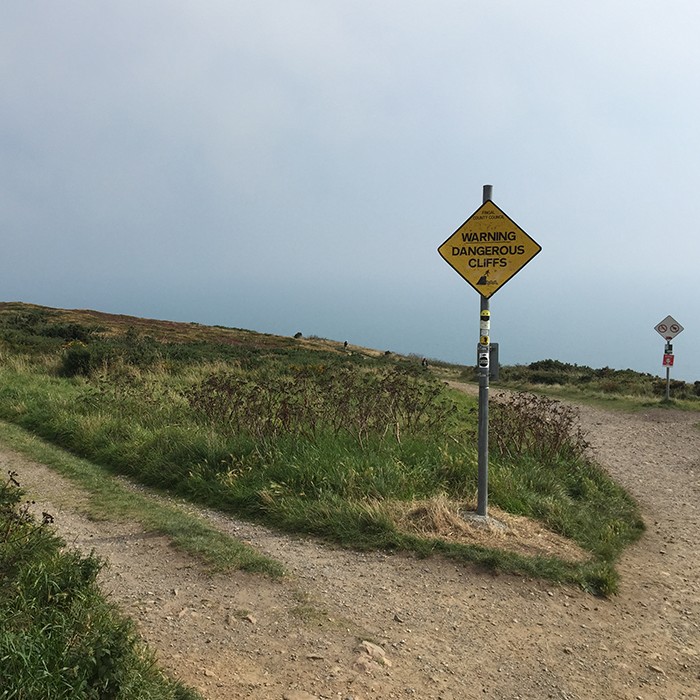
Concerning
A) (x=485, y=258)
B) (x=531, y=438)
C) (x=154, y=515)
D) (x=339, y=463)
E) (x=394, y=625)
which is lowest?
(x=394, y=625)

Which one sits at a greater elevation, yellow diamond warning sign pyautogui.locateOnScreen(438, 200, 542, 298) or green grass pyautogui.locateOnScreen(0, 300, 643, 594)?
yellow diamond warning sign pyautogui.locateOnScreen(438, 200, 542, 298)

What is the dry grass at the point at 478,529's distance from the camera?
601 cm

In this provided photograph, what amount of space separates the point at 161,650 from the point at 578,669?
256 cm

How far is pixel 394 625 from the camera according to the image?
175 inches

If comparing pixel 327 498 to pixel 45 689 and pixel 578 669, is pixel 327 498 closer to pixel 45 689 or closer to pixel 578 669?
pixel 578 669

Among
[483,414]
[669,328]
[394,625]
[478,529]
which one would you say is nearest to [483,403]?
[483,414]

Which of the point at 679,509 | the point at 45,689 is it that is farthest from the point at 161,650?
the point at 679,509

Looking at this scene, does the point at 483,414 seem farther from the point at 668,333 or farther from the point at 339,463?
the point at 668,333

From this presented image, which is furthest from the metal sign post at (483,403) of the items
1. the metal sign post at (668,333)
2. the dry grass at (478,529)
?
the metal sign post at (668,333)

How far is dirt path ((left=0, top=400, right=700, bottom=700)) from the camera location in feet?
12.4

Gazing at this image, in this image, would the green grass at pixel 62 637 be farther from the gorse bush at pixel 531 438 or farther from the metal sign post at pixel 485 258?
the gorse bush at pixel 531 438

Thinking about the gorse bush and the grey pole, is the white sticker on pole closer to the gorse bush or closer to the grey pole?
the gorse bush

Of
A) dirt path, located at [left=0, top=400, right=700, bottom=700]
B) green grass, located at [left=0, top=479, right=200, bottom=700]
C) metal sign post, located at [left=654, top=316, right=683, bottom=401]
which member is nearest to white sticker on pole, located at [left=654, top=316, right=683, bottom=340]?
metal sign post, located at [left=654, top=316, right=683, bottom=401]

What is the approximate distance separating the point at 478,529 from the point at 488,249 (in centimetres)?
269
